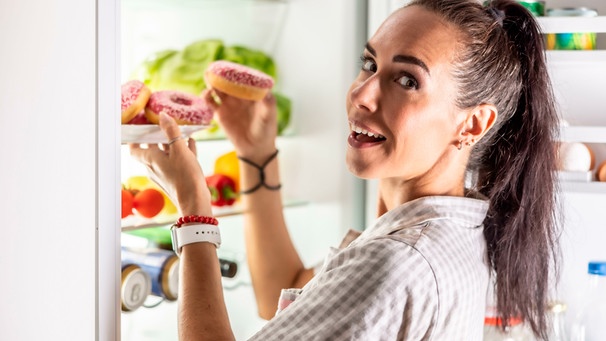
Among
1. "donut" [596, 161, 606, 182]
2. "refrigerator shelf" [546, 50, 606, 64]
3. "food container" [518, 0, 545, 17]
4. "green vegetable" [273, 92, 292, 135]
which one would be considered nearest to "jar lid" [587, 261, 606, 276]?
"donut" [596, 161, 606, 182]

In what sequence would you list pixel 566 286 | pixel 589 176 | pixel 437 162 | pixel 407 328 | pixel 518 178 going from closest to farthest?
pixel 407 328, pixel 437 162, pixel 518 178, pixel 589 176, pixel 566 286

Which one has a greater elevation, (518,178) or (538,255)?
(518,178)

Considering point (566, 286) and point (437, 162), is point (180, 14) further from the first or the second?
point (566, 286)

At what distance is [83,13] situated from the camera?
1027 mm

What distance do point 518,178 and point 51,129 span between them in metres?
0.68

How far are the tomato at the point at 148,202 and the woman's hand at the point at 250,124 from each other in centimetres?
31

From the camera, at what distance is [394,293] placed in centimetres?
95

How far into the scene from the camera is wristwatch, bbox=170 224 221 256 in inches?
45.6

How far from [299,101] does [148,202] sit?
0.55 m

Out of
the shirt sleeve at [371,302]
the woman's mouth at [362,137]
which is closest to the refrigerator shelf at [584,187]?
the woman's mouth at [362,137]

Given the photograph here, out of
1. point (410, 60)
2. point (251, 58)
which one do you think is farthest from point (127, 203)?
point (410, 60)

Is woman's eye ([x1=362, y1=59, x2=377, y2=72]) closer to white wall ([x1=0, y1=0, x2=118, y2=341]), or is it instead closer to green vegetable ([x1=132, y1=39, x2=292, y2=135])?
white wall ([x1=0, y1=0, x2=118, y2=341])

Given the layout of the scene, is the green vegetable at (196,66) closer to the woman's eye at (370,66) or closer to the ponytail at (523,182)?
the woman's eye at (370,66)

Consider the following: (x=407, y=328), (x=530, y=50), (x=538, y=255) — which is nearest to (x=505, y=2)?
(x=530, y=50)
